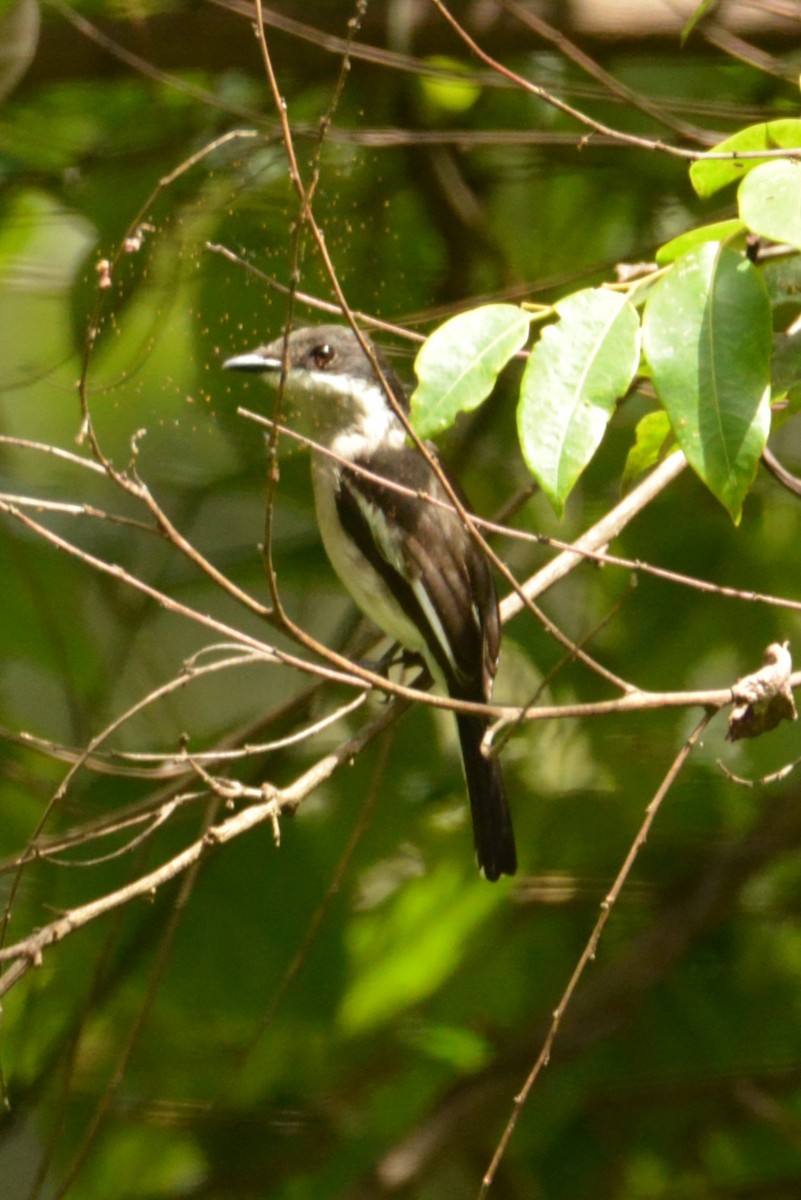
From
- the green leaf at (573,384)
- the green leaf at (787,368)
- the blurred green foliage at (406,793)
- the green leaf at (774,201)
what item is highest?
the green leaf at (774,201)

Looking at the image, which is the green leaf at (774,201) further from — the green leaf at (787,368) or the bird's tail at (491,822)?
the bird's tail at (491,822)

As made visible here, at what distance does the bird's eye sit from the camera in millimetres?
2496

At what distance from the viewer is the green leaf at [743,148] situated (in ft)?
4.11

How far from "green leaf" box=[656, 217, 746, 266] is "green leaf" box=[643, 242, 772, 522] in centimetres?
6

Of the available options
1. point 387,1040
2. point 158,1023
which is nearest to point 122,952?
point 158,1023

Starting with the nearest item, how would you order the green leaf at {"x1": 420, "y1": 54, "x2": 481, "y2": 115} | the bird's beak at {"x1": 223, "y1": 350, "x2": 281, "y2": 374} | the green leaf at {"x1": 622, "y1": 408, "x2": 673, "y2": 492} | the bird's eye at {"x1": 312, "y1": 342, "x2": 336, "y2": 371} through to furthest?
the green leaf at {"x1": 622, "y1": 408, "x2": 673, "y2": 492}
the bird's beak at {"x1": 223, "y1": 350, "x2": 281, "y2": 374}
the bird's eye at {"x1": 312, "y1": 342, "x2": 336, "y2": 371}
the green leaf at {"x1": 420, "y1": 54, "x2": 481, "y2": 115}

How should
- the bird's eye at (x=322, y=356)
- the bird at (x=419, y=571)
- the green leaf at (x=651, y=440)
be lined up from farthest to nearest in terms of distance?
the bird's eye at (x=322, y=356) < the bird at (x=419, y=571) < the green leaf at (x=651, y=440)

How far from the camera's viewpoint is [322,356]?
8.21 feet

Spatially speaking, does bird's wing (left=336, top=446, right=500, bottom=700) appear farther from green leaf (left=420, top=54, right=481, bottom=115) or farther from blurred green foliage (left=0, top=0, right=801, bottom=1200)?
green leaf (left=420, top=54, right=481, bottom=115)

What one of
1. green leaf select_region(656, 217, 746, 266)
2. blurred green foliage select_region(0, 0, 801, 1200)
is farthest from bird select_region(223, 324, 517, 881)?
green leaf select_region(656, 217, 746, 266)

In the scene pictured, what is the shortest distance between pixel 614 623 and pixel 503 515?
0.56 m

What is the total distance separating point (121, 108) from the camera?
110 inches

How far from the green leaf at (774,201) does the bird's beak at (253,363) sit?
1.12 m

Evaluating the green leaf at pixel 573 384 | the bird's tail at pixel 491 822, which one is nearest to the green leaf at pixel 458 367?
the green leaf at pixel 573 384
